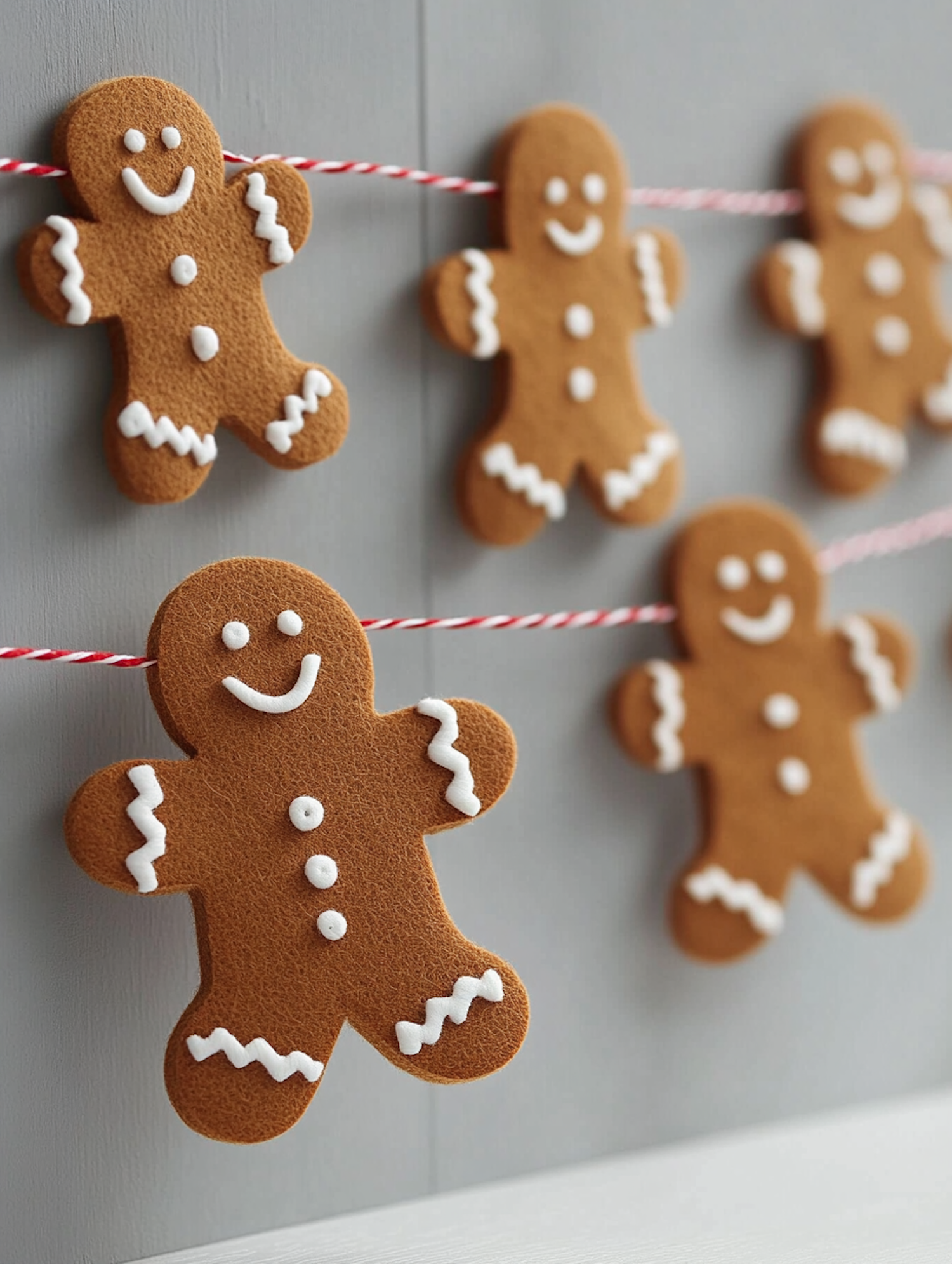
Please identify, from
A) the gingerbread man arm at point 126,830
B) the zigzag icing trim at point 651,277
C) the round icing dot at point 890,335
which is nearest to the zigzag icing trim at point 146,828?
the gingerbread man arm at point 126,830

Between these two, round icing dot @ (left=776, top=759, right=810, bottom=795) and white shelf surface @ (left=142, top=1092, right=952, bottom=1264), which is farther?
A: round icing dot @ (left=776, top=759, right=810, bottom=795)

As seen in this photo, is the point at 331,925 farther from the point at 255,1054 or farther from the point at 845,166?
the point at 845,166

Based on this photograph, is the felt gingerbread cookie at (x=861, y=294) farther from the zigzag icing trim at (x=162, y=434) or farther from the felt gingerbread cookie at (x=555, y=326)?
the zigzag icing trim at (x=162, y=434)

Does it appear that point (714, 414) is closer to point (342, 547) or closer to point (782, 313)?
point (782, 313)

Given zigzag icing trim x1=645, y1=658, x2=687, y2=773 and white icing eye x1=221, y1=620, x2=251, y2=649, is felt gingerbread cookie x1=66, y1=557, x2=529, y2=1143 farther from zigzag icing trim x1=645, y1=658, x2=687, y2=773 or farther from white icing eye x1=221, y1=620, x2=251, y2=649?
zigzag icing trim x1=645, y1=658, x2=687, y2=773

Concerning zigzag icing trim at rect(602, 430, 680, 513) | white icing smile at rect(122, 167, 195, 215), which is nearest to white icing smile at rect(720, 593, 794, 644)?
zigzag icing trim at rect(602, 430, 680, 513)
